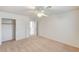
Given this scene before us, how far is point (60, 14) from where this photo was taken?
90.6 inches

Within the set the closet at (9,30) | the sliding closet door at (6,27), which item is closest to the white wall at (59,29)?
the closet at (9,30)

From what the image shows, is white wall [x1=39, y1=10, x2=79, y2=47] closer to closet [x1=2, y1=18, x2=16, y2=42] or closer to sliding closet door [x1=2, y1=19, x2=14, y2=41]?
closet [x1=2, y1=18, x2=16, y2=42]

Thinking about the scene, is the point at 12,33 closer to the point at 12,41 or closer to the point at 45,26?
the point at 12,41

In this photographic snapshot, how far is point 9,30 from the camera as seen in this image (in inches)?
124

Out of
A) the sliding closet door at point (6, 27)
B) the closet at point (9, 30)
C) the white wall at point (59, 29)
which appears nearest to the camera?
the white wall at point (59, 29)

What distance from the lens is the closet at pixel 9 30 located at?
2.83 meters

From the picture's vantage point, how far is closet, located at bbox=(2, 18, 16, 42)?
9.29ft

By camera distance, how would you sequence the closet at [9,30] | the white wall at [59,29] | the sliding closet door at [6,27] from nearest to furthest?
the white wall at [59,29], the closet at [9,30], the sliding closet door at [6,27]

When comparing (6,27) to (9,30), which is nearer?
(9,30)

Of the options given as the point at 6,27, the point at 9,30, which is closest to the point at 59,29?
the point at 9,30

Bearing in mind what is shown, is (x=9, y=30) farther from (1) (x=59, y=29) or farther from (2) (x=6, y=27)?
(1) (x=59, y=29)

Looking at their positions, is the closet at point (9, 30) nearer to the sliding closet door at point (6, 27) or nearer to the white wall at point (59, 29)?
the sliding closet door at point (6, 27)

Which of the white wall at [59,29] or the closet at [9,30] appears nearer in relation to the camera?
the white wall at [59,29]
